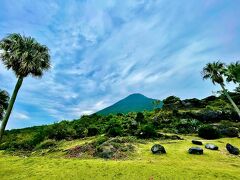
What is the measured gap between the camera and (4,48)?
26.0 meters

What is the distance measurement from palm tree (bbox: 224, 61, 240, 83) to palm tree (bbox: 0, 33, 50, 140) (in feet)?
125

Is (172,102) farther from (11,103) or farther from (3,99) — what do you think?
(11,103)

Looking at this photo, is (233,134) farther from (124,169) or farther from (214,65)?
(124,169)

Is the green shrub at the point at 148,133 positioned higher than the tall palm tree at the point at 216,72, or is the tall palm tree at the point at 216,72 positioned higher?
the tall palm tree at the point at 216,72

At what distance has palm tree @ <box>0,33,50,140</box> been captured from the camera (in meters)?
24.9

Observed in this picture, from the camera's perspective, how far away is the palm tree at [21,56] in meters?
24.9

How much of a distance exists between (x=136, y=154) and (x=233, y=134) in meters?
24.5

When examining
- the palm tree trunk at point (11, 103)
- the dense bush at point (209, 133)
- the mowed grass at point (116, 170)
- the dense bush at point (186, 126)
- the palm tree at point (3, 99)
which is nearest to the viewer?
the mowed grass at point (116, 170)

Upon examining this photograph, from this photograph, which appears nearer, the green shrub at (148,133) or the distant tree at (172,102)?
the green shrub at (148,133)

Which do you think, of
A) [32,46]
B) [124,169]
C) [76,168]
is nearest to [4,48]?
[32,46]

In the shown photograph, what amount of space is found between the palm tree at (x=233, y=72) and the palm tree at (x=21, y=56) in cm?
3816

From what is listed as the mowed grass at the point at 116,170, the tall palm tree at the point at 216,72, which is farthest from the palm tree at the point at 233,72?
the mowed grass at the point at 116,170

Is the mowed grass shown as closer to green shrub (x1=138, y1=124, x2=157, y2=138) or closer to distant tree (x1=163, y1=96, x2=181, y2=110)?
green shrub (x1=138, y1=124, x2=157, y2=138)

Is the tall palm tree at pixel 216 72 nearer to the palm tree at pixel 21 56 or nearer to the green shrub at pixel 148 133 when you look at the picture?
the green shrub at pixel 148 133
